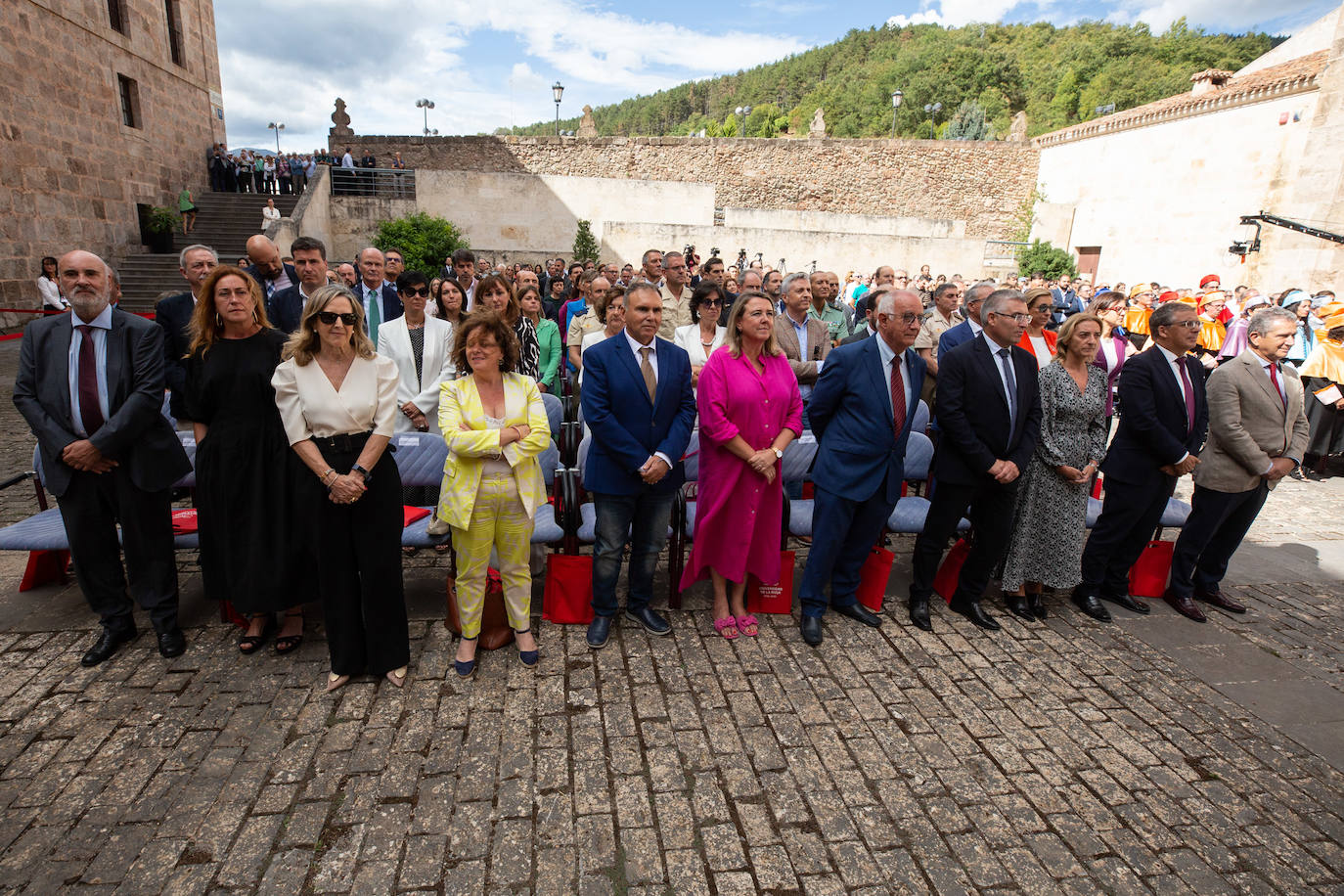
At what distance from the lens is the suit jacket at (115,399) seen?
321 centimetres

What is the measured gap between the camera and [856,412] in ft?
12.2

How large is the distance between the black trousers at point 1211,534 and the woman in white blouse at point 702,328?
3378mm

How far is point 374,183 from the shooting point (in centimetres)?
1944

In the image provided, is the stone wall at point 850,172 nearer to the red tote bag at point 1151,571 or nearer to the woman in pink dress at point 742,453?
the woman in pink dress at point 742,453

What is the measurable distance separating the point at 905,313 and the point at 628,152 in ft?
92.4

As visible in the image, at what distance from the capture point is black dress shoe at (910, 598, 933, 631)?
13.0 feet

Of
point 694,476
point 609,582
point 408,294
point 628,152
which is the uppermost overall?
point 628,152

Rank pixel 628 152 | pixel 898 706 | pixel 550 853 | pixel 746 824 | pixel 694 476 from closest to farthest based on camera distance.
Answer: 1. pixel 550 853
2. pixel 746 824
3. pixel 898 706
4. pixel 694 476
5. pixel 628 152

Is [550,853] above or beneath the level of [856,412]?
beneath

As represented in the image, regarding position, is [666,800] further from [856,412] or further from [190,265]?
[190,265]

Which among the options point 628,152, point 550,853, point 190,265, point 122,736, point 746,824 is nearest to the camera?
point 550,853

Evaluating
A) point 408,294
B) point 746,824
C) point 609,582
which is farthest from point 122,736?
point 408,294

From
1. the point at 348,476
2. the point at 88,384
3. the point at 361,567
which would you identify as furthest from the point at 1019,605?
the point at 88,384

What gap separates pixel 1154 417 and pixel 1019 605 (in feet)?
4.58
